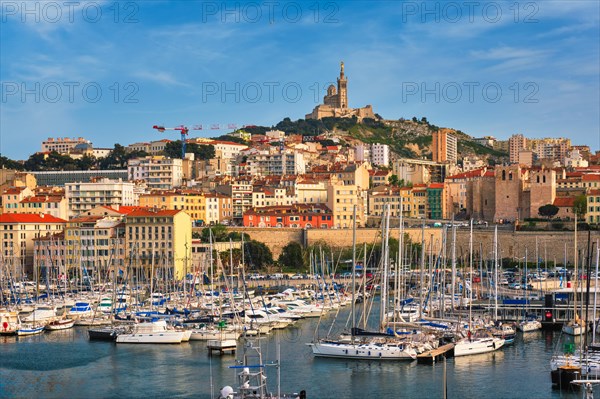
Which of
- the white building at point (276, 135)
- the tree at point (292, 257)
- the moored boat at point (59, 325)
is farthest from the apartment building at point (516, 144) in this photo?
the moored boat at point (59, 325)

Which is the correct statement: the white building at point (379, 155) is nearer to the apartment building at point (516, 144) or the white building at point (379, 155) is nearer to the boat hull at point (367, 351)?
the apartment building at point (516, 144)

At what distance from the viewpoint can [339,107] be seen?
128m

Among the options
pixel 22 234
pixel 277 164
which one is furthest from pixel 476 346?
pixel 277 164

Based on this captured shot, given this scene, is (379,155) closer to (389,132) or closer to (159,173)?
(389,132)

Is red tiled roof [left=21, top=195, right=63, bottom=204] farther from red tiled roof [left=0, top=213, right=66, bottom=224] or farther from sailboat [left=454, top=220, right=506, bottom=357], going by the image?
sailboat [left=454, top=220, right=506, bottom=357]

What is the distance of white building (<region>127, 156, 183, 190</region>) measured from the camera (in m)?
79.0

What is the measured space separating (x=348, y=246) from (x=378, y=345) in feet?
99.5

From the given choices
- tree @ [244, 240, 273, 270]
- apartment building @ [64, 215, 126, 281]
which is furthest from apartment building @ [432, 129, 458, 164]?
apartment building @ [64, 215, 126, 281]

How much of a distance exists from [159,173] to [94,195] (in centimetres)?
1325

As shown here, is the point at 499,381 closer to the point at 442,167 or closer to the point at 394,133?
the point at 442,167

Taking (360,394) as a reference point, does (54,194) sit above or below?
above

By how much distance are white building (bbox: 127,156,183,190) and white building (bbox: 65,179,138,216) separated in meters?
10.2

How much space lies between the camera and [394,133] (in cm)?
12244

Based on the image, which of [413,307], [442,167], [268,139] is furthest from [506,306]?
[268,139]
